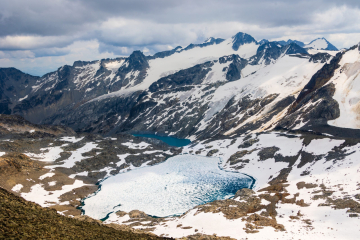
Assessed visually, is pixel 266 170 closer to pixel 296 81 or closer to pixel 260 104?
pixel 260 104

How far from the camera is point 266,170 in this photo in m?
86.8

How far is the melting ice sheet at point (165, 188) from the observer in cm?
7209

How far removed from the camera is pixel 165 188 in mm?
83688

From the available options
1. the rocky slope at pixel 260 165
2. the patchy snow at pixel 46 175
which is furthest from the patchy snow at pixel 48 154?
the patchy snow at pixel 46 175

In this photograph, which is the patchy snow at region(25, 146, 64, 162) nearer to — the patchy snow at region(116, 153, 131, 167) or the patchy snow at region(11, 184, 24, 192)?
the patchy snow at region(11, 184, 24, 192)

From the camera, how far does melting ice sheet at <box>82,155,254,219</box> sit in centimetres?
7209

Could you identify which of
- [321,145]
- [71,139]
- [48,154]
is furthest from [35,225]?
[71,139]

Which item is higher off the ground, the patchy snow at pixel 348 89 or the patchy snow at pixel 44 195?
the patchy snow at pixel 348 89

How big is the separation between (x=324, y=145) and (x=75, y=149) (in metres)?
102

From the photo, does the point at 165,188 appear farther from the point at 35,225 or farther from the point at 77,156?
the point at 35,225

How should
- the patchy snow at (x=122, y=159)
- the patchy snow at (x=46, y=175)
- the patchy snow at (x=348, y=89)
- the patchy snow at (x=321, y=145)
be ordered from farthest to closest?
1. the patchy snow at (x=122, y=159)
2. the patchy snow at (x=348, y=89)
3. the patchy snow at (x=46, y=175)
4. the patchy snow at (x=321, y=145)

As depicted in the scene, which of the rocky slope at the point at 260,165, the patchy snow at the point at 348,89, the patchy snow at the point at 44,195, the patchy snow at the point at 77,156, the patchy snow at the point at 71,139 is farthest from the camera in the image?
the patchy snow at the point at 71,139

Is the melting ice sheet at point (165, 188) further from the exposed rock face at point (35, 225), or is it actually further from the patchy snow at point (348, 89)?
the patchy snow at point (348, 89)

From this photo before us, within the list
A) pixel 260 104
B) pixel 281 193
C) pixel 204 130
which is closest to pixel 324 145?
pixel 281 193
